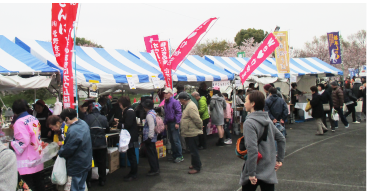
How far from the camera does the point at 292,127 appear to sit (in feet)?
37.7

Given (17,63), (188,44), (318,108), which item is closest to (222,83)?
(188,44)

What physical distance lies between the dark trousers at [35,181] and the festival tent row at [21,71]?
5.94 ft

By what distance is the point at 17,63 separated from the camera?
5750 millimetres

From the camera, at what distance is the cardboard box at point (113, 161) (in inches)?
237

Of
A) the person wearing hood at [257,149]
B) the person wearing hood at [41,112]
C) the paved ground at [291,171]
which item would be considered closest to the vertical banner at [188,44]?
the paved ground at [291,171]

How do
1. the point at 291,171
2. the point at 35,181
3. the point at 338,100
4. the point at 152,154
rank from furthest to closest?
the point at 338,100
the point at 291,171
the point at 152,154
the point at 35,181

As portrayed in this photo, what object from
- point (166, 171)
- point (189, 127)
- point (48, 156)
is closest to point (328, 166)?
point (189, 127)

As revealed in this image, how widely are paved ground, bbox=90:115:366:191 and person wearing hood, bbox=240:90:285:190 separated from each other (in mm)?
2202

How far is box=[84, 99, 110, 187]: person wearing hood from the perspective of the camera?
506 cm

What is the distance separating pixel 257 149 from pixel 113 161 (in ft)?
13.4

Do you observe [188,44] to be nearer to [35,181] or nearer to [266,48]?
[266,48]

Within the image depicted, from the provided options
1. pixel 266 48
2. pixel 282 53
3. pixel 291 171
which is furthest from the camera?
pixel 282 53

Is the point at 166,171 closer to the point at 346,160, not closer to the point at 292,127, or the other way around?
the point at 346,160

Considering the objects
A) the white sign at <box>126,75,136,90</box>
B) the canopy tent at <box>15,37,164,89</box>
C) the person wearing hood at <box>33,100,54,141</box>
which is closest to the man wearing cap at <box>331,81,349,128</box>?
the canopy tent at <box>15,37,164,89</box>
